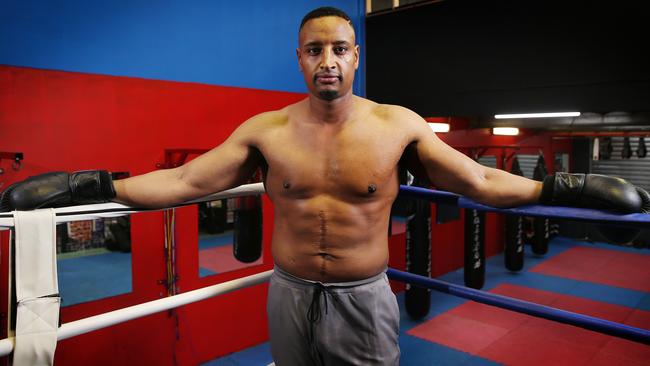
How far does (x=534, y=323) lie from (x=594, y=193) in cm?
461

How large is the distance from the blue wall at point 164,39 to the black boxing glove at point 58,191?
1990mm

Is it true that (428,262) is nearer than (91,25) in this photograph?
No

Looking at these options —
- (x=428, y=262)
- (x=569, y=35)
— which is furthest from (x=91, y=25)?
(x=428, y=262)

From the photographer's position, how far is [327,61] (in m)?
1.61

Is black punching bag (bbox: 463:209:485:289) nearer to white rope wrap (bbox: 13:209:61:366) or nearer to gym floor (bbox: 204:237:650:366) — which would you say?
gym floor (bbox: 204:237:650:366)

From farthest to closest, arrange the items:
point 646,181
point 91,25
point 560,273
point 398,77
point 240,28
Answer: point 646,181, point 560,273, point 398,77, point 240,28, point 91,25

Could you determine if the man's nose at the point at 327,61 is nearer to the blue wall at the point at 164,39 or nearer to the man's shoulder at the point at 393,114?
the man's shoulder at the point at 393,114

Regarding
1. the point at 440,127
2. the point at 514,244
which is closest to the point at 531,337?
the point at 440,127

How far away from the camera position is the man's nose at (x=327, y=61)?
5.27ft

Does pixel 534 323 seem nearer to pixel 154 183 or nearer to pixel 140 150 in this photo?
pixel 140 150

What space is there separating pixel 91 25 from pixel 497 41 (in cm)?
352

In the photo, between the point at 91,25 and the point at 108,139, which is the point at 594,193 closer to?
the point at 108,139

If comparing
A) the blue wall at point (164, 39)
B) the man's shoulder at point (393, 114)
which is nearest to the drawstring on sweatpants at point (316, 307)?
the man's shoulder at point (393, 114)

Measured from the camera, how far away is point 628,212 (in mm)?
1458
